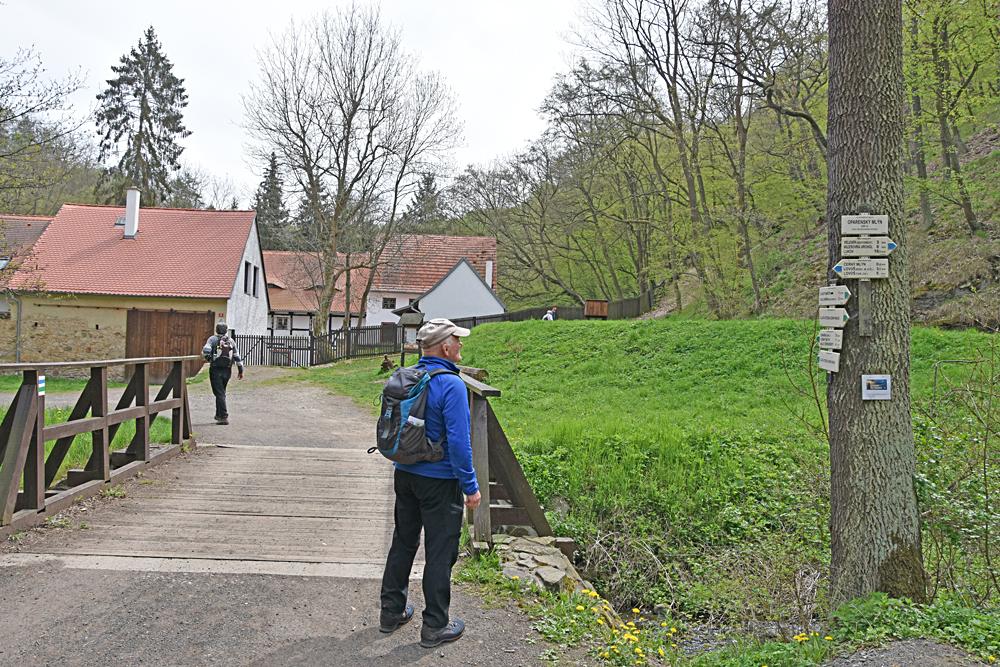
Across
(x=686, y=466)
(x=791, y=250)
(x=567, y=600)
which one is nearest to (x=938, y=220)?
(x=791, y=250)

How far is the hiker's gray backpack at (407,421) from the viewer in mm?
3840

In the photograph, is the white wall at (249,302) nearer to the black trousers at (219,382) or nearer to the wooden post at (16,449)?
the black trousers at (219,382)

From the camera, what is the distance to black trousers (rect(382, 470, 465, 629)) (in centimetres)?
392

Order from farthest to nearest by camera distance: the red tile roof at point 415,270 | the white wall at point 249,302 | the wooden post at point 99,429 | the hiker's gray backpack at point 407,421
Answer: the red tile roof at point 415,270, the white wall at point 249,302, the wooden post at point 99,429, the hiker's gray backpack at point 407,421

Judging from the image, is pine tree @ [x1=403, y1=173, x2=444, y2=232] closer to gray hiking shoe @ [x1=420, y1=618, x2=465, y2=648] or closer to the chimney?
the chimney

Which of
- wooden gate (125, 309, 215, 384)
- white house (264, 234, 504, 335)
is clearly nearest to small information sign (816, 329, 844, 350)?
wooden gate (125, 309, 215, 384)

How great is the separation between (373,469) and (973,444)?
6.12 metres

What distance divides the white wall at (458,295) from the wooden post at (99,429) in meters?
36.7

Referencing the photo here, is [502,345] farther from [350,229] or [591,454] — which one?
[350,229]

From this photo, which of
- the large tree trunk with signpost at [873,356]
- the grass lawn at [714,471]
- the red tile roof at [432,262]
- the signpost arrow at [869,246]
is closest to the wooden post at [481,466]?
the grass lawn at [714,471]

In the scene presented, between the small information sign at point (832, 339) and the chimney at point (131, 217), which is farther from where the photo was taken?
the chimney at point (131, 217)

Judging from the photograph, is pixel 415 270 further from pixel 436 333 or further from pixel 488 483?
pixel 436 333

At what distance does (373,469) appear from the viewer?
8555mm

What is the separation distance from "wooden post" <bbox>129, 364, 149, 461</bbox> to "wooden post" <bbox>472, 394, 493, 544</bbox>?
13.2 ft
